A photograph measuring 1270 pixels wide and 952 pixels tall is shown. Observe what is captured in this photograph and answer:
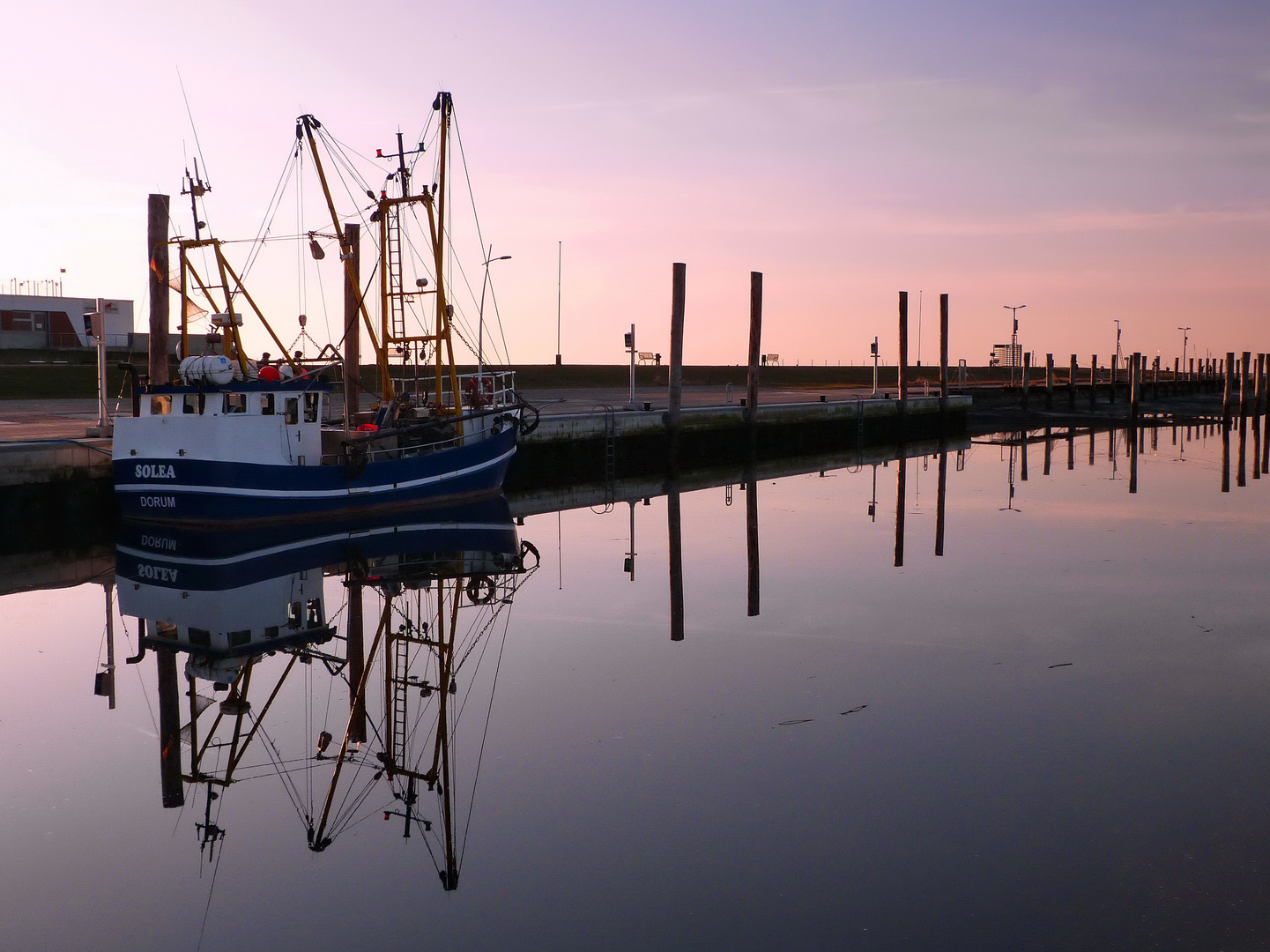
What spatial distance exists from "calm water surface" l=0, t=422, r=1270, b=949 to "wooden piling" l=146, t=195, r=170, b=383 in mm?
7935

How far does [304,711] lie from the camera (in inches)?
427

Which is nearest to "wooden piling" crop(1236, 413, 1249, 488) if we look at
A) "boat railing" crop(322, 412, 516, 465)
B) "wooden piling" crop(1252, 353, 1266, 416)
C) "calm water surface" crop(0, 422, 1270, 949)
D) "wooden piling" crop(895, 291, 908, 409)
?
"wooden piling" crop(895, 291, 908, 409)

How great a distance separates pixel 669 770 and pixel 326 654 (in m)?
5.55

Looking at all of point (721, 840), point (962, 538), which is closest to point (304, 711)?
point (721, 840)

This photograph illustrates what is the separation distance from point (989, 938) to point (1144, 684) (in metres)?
6.18

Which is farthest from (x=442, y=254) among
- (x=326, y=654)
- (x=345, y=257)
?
(x=326, y=654)

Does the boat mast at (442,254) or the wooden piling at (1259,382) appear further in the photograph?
the wooden piling at (1259,382)

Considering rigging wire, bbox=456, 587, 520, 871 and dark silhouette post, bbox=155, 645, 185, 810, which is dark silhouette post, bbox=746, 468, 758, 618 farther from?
dark silhouette post, bbox=155, 645, 185, 810

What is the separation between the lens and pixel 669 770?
8.96 meters

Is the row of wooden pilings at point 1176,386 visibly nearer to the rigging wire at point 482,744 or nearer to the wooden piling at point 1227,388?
the wooden piling at point 1227,388

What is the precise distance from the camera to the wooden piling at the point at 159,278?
24.0 meters

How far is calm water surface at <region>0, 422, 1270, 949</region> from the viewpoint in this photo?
6645mm

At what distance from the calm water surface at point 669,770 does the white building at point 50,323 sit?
197ft

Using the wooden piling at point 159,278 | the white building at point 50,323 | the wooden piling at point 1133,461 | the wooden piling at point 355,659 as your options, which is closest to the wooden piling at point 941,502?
the wooden piling at point 1133,461
